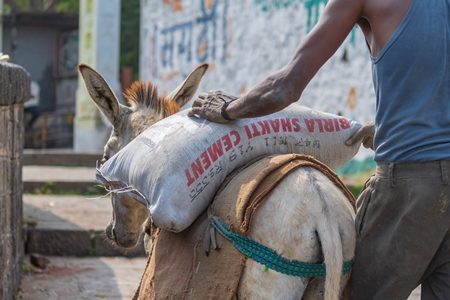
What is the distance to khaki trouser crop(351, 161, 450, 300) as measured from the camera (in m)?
2.55

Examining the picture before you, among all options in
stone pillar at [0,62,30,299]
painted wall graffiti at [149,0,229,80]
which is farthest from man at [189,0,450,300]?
painted wall graffiti at [149,0,229,80]

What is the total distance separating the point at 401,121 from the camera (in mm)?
2543

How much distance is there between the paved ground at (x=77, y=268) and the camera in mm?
5422

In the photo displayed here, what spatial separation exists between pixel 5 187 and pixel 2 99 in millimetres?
612

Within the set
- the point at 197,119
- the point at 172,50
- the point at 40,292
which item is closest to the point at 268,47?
the point at 172,50

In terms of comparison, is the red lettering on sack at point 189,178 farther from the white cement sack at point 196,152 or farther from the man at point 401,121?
the man at point 401,121

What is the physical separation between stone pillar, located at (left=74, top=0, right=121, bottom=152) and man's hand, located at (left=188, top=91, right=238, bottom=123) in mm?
11978

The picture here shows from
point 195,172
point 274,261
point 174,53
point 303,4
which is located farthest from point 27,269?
point 174,53

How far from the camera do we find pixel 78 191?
9594 mm

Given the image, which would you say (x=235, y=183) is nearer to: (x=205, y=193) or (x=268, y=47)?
(x=205, y=193)

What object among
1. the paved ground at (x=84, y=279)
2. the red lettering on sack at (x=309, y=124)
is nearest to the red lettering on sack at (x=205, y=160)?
the red lettering on sack at (x=309, y=124)

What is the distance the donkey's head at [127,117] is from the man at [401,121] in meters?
1.12

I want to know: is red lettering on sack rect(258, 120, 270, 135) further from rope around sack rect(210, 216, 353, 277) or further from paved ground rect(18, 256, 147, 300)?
paved ground rect(18, 256, 147, 300)

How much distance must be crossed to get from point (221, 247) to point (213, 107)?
55 centimetres
